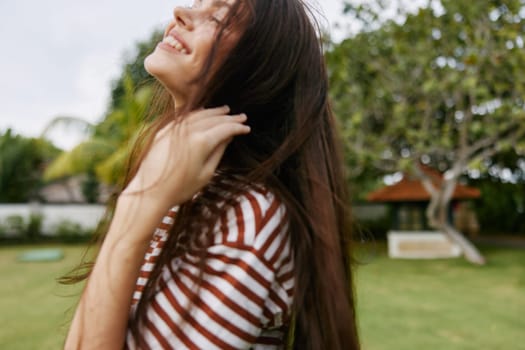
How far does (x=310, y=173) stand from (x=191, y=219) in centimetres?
20

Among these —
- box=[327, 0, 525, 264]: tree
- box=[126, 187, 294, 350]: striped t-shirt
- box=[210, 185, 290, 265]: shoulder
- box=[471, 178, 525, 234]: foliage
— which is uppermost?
box=[327, 0, 525, 264]: tree

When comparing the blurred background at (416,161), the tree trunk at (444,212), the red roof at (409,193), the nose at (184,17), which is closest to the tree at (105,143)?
the blurred background at (416,161)

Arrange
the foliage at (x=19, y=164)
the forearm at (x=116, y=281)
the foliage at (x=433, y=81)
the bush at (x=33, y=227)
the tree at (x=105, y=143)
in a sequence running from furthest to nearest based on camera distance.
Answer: the foliage at (x=19, y=164), the bush at (x=33, y=227), the tree at (x=105, y=143), the foliage at (x=433, y=81), the forearm at (x=116, y=281)

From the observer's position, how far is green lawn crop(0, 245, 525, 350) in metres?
5.26

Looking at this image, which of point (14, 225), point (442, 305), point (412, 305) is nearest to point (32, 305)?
→ point (412, 305)

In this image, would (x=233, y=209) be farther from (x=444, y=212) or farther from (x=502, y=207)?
(x=502, y=207)

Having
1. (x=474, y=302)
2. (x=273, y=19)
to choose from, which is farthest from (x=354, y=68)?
(x=273, y=19)

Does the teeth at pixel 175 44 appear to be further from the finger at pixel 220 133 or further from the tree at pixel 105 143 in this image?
the tree at pixel 105 143

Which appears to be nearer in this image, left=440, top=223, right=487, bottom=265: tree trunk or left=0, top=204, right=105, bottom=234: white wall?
left=440, top=223, right=487, bottom=265: tree trunk

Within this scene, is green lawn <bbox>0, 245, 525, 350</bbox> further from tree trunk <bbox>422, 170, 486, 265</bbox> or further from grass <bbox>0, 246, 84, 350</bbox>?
tree trunk <bbox>422, 170, 486, 265</bbox>

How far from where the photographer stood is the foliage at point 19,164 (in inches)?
716

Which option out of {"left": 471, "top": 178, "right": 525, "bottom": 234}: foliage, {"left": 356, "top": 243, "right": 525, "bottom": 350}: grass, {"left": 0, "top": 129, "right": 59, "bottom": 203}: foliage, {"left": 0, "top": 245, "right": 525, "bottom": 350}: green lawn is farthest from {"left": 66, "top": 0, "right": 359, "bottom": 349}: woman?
{"left": 471, "top": 178, "right": 525, "bottom": 234}: foliage

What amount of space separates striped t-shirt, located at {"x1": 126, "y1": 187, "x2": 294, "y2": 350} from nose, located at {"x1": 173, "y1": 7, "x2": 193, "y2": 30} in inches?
11.8

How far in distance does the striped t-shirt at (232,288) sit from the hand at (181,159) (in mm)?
81
